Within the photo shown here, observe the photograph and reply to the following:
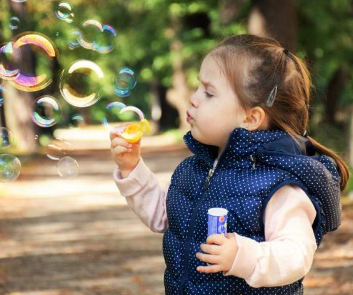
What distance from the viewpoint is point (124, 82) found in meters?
3.62

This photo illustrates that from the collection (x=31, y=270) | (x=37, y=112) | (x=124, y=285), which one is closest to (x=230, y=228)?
(x=37, y=112)

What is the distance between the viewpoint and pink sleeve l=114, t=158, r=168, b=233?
2.65m

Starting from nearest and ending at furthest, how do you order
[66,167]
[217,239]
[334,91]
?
[217,239]
[66,167]
[334,91]

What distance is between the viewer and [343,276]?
17.7 ft

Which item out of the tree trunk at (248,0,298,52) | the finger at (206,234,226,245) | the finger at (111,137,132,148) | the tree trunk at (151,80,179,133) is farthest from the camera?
the tree trunk at (151,80,179,133)

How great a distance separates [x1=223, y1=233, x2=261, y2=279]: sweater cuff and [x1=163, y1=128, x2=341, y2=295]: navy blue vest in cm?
13

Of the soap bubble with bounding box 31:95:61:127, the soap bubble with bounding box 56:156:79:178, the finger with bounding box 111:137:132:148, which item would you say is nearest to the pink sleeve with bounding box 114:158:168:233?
the finger with bounding box 111:137:132:148

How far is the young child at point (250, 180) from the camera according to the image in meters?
2.13

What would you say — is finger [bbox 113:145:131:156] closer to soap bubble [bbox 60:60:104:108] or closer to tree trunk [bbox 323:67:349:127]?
soap bubble [bbox 60:60:104:108]

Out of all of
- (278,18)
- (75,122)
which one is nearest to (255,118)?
(75,122)

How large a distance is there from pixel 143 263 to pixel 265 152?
385 centimetres

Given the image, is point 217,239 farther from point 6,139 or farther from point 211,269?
point 6,139

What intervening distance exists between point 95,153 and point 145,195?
18.1 meters

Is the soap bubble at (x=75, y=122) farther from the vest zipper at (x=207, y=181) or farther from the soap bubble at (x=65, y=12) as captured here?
the vest zipper at (x=207, y=181)
